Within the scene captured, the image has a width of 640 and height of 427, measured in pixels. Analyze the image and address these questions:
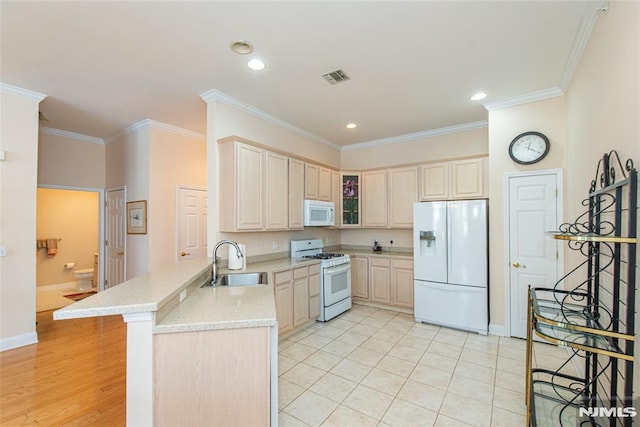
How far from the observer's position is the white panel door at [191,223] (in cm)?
465

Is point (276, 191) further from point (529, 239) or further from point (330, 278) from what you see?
point (529, 239)

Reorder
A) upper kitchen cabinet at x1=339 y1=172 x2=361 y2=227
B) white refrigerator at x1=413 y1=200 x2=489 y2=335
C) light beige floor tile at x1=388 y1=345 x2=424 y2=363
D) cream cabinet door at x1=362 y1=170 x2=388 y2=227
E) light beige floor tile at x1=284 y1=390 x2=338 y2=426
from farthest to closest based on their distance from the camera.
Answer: upper kitchen cabinet at x1=339 y1=172 x2=361 y2=227 → cream cabinet door at x1=362 y1=170 x2=388 y2=227 → white refrigerator at x1=413 y1=200 x2=489 y2=335 → light beige floor tile at x1=388 y1=345 x2=424 y2=363 → light beige floor tile at x1=284 y1=390 x2=338 y2=426

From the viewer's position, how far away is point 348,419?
2.08m

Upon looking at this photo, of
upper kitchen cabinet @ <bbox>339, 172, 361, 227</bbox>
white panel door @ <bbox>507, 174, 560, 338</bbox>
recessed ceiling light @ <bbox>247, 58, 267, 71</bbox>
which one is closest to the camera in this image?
recessed ceiling light @ <bbox>247, 58, 267, 71</bbox>

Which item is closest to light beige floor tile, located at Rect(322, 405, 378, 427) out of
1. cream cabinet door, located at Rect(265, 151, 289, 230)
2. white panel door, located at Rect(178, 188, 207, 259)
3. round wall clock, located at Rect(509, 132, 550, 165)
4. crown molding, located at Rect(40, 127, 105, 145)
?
cream cabinet door, located at Rect(265, 151, 289, 230)

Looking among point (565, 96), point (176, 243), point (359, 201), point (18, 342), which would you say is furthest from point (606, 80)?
point (18, 342)

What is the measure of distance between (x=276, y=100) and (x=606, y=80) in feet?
9.76

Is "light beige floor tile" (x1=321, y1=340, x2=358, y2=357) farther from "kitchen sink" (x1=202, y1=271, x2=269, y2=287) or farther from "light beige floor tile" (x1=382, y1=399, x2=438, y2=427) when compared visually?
"kitchen sink" (x1=202, y1=271, x2=269, y2=287)

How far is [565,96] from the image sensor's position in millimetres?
3170

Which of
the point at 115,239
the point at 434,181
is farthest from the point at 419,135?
the point at 115,239

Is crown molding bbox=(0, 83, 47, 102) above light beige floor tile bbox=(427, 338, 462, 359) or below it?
above

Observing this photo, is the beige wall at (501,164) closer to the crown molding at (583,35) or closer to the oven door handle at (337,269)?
the crown molding at (583,35)

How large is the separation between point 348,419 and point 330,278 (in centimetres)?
213

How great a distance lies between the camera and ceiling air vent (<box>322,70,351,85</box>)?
2869 mm
